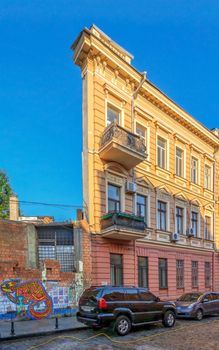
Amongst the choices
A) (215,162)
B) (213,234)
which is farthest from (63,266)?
(215,162)

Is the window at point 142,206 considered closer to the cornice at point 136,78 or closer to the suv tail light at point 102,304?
the cornice at point 136,78

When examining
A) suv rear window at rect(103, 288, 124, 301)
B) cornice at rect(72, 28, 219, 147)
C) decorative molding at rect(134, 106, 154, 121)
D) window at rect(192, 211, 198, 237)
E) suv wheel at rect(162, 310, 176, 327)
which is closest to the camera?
suv rear window at rect(103, 288, 124, 301)

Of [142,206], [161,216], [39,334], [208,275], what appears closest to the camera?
[39,334]

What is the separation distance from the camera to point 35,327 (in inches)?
430

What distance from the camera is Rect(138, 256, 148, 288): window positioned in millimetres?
17748

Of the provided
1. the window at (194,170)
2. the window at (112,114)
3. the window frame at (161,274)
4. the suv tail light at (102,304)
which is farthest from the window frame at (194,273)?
the suv tail light at (102,304)

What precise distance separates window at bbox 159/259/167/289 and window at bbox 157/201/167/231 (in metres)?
2.11

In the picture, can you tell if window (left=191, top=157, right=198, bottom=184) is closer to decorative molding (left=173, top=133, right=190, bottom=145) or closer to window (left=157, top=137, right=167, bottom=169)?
decorative molding (left=173, top=133, right=190, bottom=145)

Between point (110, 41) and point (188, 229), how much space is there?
13783 mm

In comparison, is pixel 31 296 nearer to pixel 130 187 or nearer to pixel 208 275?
pixel 130 187

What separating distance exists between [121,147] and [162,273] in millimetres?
9027

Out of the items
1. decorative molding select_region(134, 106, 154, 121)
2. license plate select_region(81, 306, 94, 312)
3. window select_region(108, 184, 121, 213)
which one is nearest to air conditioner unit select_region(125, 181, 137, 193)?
window select_region(108, 184, 121, 213)

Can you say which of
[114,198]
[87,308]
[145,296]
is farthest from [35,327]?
[114,198]

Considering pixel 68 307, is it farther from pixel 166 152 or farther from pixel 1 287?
pixel 166 152
